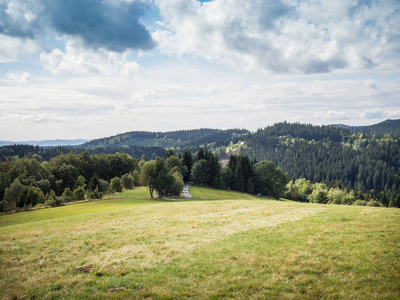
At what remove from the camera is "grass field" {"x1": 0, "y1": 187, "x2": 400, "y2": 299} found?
989 cm

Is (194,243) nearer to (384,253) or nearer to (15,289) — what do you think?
(15,289)

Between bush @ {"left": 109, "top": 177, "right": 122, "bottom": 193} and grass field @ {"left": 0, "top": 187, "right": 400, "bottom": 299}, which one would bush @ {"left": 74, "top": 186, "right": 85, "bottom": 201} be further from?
grass field @ {"left": 0, "top": 187, "right": 400, "bottom": 299}

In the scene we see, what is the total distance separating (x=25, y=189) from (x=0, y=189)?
11.9m

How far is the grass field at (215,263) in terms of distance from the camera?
9.89 meters

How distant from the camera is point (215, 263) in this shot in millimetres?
12641

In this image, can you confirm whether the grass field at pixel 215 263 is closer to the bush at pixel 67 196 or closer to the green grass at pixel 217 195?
the bush at pixel 67 196

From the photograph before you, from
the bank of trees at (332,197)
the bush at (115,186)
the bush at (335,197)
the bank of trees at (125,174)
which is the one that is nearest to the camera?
the bank of trees at (125,174)

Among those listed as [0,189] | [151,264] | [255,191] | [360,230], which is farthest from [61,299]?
[255,191]

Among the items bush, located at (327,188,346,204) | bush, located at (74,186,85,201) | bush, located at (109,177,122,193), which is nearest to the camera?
bush, located at (74,186,85,201)

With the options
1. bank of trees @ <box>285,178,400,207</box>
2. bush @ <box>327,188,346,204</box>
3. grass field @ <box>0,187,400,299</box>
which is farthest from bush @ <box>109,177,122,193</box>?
bush @ <box>327,188,346,204</box>

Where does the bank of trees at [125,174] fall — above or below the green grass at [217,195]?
above

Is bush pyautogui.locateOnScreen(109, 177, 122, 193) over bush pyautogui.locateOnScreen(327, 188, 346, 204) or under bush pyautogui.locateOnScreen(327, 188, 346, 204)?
over

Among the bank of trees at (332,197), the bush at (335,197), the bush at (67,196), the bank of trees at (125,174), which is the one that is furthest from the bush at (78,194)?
the bush at (335,197)

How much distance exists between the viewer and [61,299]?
32.1 feet
